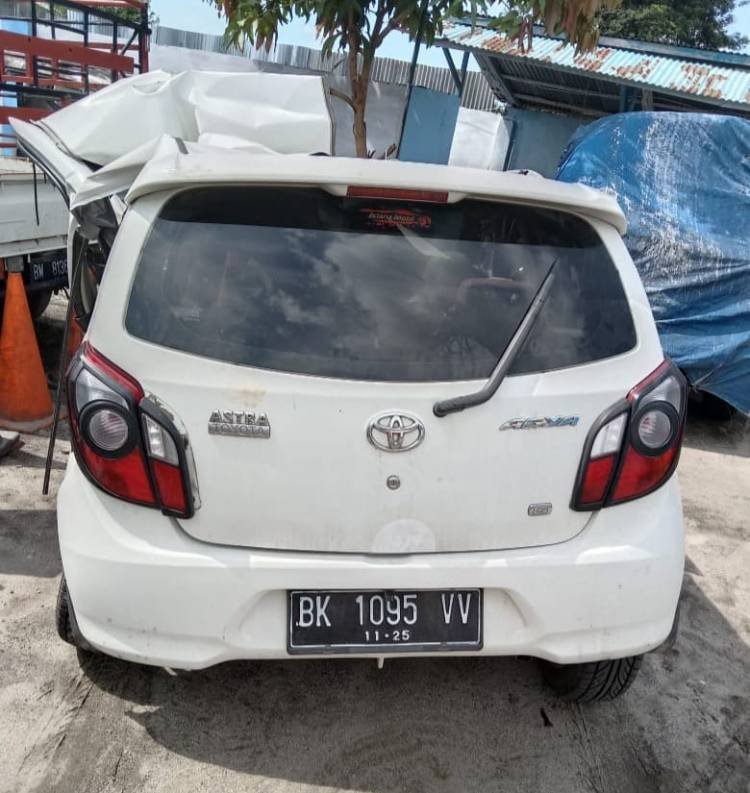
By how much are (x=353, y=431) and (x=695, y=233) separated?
14.9ft

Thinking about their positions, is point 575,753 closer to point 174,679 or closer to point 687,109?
point 174,679

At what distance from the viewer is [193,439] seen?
1871 mm

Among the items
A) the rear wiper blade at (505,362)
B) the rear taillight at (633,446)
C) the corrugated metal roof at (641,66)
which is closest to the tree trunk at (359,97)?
the rear wiper blade at (505,362)

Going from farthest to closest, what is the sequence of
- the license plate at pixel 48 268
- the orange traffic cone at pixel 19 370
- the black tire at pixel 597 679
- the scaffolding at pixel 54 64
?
1. the scaffolding at pixel 54 64
2. the license plate at pixel 48 268
3. the orange traffic cone at pixel 19 370
4. the black tire at pixel 597 679

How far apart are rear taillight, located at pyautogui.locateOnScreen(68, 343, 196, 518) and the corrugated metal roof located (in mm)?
8188

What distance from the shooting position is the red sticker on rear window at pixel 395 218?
1976mm

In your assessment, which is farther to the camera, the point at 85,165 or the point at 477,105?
the point at 477,105

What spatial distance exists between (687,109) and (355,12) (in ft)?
27.1

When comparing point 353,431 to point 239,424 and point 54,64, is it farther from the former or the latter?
point 54,64

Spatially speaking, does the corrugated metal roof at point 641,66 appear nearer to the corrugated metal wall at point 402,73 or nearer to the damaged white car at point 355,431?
the damaged white car at point 355,431

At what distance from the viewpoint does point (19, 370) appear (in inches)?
181

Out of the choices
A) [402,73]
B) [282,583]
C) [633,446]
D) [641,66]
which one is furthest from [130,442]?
[402,73]

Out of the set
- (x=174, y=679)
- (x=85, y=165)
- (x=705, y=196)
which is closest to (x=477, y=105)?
(x=705, y=196)

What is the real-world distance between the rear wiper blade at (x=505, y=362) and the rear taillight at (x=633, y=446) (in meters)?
0.28
